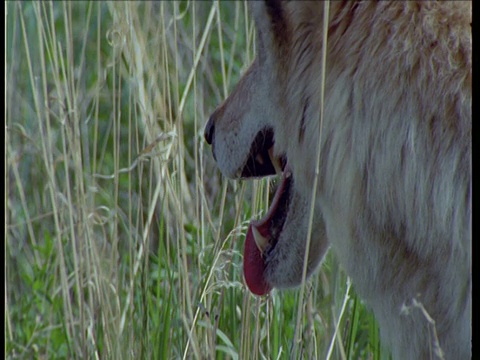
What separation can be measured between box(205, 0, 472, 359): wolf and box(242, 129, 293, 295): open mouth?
2 centimetres

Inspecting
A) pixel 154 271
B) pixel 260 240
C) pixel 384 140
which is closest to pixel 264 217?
pixel 260 240

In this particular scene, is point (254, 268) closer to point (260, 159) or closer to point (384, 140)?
point (260, 159)

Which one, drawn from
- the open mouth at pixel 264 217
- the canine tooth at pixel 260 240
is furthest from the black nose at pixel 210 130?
the canine tooth at pixel 260 240

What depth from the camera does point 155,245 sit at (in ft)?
12.8

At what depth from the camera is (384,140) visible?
5.03 ft

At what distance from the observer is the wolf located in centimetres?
148

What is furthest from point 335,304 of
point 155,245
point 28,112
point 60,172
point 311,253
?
point 28,112

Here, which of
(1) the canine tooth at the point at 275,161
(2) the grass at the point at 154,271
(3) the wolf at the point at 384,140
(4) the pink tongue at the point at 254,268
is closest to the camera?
(3) the wolf at the point at 384,140

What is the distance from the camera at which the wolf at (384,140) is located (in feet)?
4.84

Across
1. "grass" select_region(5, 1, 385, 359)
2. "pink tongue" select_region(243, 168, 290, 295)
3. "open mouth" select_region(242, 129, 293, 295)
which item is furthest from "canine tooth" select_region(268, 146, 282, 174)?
"grass" select_region(5, 1, 385, 359)

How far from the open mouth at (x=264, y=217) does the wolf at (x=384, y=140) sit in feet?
0.05

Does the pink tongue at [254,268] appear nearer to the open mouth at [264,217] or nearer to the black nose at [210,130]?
the open mouth at [264,217]

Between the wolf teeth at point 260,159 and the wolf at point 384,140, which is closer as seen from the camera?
the wolf at point 384,140
